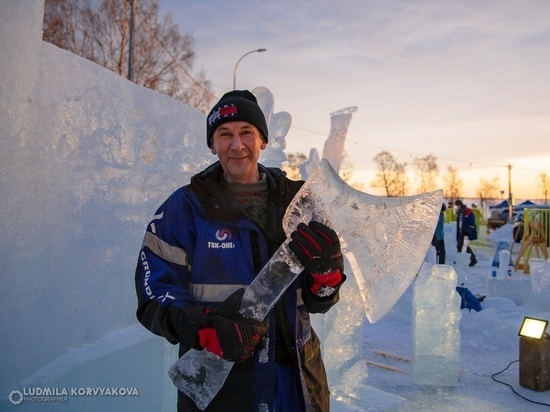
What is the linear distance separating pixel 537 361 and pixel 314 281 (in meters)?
3.66

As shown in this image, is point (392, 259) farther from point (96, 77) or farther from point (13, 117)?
point (96, 77)

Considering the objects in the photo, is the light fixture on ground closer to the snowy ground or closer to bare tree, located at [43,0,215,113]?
the snowy ground

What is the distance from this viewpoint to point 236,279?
1572 millimetres

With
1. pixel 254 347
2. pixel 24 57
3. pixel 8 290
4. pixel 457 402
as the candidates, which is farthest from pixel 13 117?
pixel 457 402

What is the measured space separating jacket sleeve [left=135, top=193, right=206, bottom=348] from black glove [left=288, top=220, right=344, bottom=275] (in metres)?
0.35

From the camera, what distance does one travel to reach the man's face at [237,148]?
1720 mm

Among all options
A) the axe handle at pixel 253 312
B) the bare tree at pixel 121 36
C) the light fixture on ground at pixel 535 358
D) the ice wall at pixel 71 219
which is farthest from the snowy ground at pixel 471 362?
the bare tree at pixel 121 36

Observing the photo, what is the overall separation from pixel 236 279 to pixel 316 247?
0.29 meters

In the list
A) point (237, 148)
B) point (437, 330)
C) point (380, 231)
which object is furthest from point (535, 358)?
point (237, 148)

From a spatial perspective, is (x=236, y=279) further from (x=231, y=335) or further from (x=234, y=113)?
(x=234, y=113)

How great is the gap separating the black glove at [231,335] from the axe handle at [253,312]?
67mm

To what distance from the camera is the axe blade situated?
1.71m

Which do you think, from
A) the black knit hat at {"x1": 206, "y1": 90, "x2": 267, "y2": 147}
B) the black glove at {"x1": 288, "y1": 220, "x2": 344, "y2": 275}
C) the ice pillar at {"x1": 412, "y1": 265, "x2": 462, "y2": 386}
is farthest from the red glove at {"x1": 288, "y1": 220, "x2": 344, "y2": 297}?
the ice pillar at {"x1": 412, "y1": 265, "x2": 462, "y2": 386}

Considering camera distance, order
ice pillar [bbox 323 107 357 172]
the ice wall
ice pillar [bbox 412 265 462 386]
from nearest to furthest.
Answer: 1. the ice wall
2. ice pillar [bbox 412 265 462 386]
3. ice pillar [bbox 323 107 357 172]
